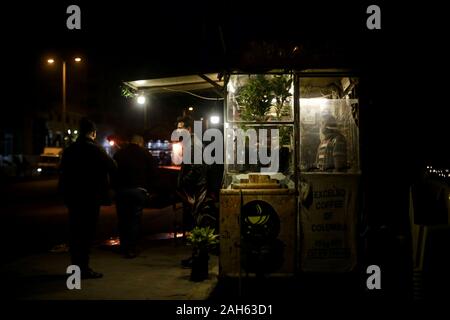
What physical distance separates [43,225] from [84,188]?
7611mm

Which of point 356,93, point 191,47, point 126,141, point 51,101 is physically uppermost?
point 51,101

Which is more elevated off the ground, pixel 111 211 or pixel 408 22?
pixel 408 22

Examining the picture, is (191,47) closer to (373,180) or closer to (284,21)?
(284,21)

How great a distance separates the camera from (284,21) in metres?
7.05

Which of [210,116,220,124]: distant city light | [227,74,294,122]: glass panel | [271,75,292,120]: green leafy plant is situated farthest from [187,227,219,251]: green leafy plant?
[210,116,220,124]: distant city light

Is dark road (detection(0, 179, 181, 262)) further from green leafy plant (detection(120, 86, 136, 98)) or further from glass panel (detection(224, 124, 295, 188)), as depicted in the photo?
green leafy plant (detection(120, 86, 136, 98))

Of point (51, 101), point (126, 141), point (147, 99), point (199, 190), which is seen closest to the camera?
point (199, 190)

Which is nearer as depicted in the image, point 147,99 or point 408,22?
point 408,22

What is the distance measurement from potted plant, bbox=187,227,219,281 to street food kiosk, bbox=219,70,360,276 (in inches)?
12.8

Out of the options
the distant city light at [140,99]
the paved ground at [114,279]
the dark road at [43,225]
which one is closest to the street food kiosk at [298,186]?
the paved ground at [114,279]

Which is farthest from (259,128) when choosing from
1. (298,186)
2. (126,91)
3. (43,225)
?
(43,225)

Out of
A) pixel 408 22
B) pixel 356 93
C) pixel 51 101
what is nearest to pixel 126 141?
pixel 356 93

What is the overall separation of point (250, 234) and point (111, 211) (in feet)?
37.4

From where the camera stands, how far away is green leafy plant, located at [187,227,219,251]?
7418 millimetres
